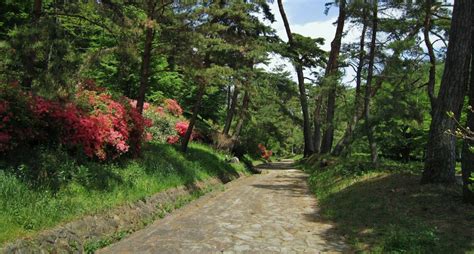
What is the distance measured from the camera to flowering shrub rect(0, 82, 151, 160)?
7.95m

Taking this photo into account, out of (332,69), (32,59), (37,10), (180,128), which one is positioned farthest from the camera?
(332,69)

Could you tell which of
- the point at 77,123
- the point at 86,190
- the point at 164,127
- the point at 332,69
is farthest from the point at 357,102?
the point at 86,190

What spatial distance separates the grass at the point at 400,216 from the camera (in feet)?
21.5

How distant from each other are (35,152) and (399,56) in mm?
14435

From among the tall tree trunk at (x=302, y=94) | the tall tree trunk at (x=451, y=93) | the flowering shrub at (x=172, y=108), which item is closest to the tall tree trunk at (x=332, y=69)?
the tall tree trunk at (x=302, y=94)

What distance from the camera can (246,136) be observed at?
4125 centimetres

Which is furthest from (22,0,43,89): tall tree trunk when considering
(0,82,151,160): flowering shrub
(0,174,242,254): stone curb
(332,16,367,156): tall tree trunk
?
(332,16,367,156): tall tree trunk

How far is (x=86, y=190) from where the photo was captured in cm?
859

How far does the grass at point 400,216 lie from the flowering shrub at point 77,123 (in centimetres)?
593

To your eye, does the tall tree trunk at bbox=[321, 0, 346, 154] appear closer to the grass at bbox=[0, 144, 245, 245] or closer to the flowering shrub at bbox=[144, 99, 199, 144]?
the flowering shrub at bbox=[144, 99, 199, 144]

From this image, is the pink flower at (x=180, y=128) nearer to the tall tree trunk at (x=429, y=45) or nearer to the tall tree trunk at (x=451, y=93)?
the tall tree trunk at (x=429, y=45)

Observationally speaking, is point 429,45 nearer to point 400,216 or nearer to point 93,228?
point 400,216

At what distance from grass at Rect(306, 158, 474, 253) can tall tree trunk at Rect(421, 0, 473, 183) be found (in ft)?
1.65

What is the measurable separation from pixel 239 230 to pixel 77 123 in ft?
14.7
